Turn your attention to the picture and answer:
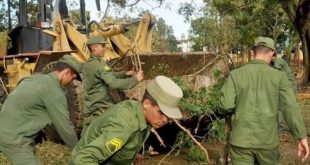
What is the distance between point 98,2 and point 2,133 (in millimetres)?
5603

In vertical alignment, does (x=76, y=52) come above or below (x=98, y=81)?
above

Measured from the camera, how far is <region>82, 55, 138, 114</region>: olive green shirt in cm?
696

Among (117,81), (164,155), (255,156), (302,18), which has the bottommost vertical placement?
(164,155)

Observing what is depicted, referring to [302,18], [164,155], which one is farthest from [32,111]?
[302,18]

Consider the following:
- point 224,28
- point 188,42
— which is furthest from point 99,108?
point 188,42

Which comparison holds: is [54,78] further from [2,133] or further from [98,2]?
[98,2]

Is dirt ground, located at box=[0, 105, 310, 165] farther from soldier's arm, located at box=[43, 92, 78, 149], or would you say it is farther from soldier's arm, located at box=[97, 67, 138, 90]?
soldier's arm, located at box=[43, 92, 78, 149]

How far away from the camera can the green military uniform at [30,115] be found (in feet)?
14.2

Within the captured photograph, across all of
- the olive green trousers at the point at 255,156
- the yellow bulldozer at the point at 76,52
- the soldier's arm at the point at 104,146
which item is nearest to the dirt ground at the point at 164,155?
the yellow bulldozer at the point at 76,52

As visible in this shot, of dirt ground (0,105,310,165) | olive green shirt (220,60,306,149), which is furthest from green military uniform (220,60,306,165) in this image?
dirt ground (0,105,310,165)

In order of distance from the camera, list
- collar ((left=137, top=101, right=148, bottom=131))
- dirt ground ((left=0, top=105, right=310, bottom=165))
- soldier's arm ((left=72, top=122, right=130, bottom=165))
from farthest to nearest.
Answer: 1. dirt ground ((left=0, top=105, right=310, bottom=165))
2. collar ((left=137, top=101, right=148, bottom=131))
3. soldier's arm ((left=72, top=122, right=130, bottom=165))

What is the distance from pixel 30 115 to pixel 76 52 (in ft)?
16.5

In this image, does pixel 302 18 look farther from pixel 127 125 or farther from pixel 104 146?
pixel 104 146

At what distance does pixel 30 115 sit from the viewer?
4.38 meters
